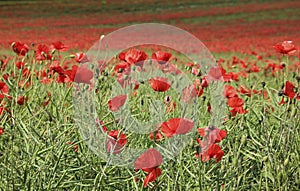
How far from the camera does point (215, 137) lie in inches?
59.2

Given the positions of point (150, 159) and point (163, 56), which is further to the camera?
point (163, 56)

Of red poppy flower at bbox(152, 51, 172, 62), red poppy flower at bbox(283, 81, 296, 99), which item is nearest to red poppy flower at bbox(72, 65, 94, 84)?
red poppy flower at bbox(152, 51, 172, 62)

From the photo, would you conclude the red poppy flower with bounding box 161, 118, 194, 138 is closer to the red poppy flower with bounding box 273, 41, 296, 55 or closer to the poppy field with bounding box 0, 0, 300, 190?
the poppy field with bounding box 0, 0, 300, 190

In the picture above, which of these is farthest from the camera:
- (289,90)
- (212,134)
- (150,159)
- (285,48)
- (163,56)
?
(285,48)

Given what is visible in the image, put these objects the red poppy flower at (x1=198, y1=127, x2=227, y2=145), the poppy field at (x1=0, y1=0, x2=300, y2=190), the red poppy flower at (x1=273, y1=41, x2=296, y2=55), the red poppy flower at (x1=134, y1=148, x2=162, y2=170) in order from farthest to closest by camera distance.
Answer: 1. the red poppy flower at (x1=273, y1=41, x2=296, y2=55)
2. the poppy field at (x1=0, y1=0, x2=300, y2=190)
3. the red poppy flower at (x1=198, y1=127, x2=227, y2=145)
4. the red poppy flower at (x1=134, y1=148, x2=162, y2=170)

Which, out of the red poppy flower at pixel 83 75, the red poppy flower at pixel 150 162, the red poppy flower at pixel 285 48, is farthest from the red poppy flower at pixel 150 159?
the red poppy flower at pixel 285 48

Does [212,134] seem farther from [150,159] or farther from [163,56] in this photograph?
[163,56]

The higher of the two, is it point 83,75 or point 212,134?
point 83,75

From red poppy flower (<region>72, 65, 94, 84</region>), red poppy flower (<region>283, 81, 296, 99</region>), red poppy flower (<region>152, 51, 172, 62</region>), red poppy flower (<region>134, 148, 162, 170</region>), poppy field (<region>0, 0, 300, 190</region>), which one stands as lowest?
poppy field (<region>0, 0, 300, 190</region>)

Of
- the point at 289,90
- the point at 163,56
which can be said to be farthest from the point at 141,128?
the point at 289,90

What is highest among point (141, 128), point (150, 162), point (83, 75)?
point (83, 75)

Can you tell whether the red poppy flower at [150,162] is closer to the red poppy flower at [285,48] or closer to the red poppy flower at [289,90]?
the red poppy flower at [289,90]

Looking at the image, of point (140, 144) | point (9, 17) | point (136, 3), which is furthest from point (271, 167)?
point (136, 3)

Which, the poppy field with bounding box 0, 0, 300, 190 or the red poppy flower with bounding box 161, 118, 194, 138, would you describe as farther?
the poppy field with bounding box 0, 0, 300, 190
